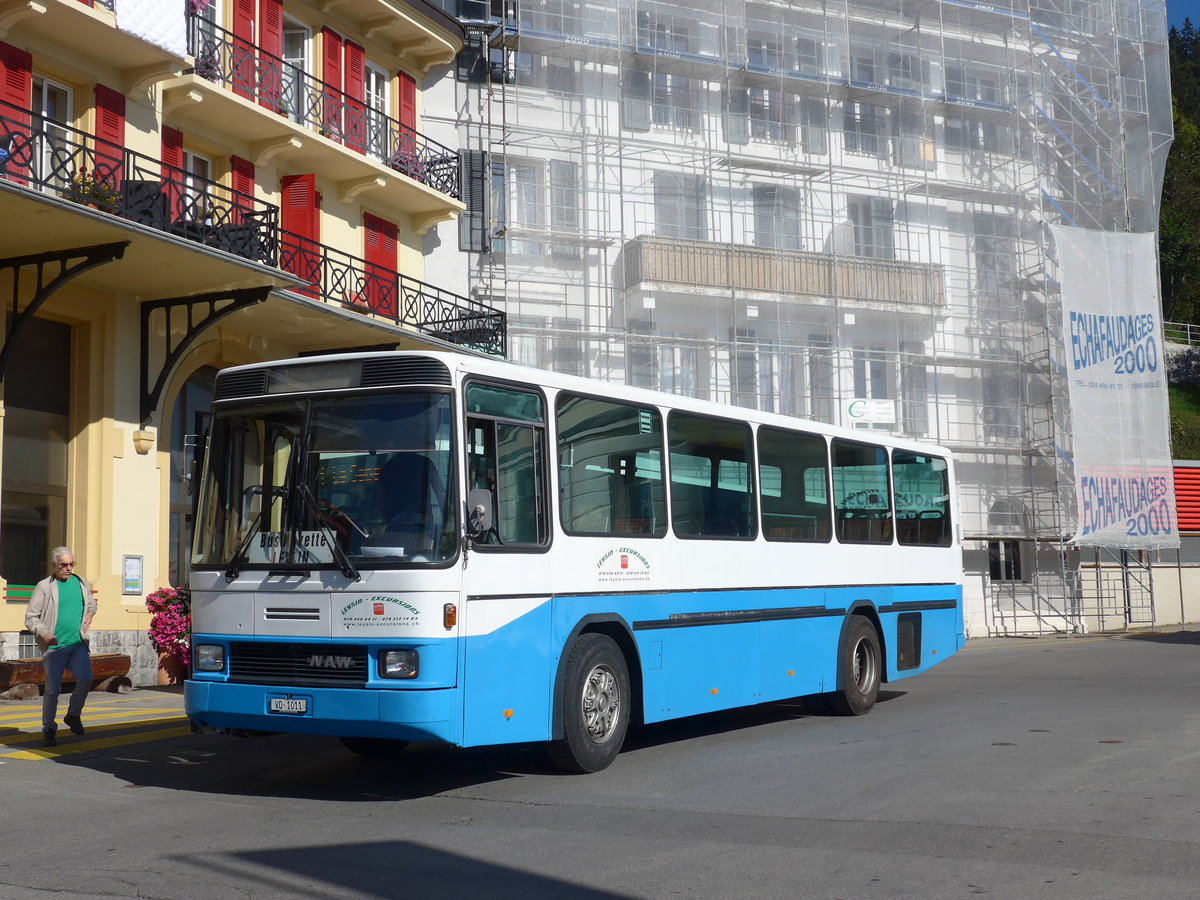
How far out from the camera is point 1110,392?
3288cm

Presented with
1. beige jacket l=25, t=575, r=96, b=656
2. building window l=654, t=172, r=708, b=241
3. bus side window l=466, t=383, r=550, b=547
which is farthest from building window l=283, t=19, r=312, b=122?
bus side window l=466, t=383, r=550, b=547

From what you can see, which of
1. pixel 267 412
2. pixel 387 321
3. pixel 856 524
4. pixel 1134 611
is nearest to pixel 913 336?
pixel 1134 611

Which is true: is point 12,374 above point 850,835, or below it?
above

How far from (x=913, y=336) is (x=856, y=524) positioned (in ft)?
64.0

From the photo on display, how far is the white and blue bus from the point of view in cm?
852

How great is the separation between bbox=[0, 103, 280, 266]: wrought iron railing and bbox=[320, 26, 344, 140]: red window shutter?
4.88 metres

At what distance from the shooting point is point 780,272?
30.6 m

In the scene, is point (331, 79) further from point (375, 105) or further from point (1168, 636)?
point (1168, 636)

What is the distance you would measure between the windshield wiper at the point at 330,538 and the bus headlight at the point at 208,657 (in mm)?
1161

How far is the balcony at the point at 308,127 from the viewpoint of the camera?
68.7 ft

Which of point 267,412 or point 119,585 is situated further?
point 119,585

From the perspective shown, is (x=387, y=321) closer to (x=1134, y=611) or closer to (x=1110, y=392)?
(x=1110, y=392)

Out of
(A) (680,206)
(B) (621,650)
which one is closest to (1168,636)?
(A) (680,206)

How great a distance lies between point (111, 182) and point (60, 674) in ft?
26.5
